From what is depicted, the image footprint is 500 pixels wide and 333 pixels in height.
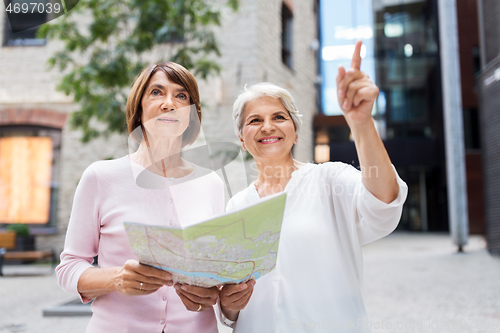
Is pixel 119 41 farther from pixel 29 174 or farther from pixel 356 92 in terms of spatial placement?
pixel 29 174

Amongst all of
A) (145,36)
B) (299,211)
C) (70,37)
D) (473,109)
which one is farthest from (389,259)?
(473,109)

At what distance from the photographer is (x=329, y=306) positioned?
1354 mm

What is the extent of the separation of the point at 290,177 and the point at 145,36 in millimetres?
4231

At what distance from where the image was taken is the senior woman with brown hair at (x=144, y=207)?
131 cm

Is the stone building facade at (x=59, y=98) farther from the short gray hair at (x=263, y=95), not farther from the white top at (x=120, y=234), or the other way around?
the white top at (x=120, y=234)

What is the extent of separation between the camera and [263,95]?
5.44 ft

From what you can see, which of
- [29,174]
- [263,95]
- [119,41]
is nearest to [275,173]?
[263,95]

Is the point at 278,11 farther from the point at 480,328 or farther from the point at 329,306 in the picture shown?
the point at 329,306

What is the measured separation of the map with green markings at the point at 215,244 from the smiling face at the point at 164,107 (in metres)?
0.53

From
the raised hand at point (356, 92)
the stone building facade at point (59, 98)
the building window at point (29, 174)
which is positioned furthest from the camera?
the building window at point (29, 174)

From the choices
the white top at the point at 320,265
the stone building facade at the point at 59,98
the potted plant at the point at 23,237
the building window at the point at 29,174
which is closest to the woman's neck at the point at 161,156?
the white top at the point at 320,265

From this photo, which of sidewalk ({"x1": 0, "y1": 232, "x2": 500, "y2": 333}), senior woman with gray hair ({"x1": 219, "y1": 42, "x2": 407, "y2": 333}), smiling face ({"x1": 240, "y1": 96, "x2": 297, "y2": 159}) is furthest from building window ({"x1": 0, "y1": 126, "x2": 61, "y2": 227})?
senior woman with gray hair ({"x1": 219, "y1": 42, "x2": 407, "y2": 333})

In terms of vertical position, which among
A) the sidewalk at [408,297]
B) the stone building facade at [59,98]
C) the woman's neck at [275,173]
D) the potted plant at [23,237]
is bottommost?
the sidewalk at [408,297]

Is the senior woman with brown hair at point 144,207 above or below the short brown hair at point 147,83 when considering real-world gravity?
below
